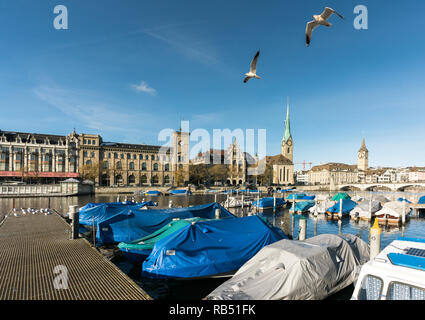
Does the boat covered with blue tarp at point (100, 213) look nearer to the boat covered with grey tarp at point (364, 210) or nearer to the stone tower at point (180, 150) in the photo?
the boat covered with grey tarp at point (364, 210)

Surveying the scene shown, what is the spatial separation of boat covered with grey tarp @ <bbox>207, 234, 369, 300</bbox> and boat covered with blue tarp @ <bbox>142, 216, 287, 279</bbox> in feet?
9.23

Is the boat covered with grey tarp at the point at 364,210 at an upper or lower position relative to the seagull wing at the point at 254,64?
lower

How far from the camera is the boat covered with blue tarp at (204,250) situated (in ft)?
40.1

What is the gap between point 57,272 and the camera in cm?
1105

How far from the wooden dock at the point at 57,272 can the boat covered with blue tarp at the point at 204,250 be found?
2.04 m

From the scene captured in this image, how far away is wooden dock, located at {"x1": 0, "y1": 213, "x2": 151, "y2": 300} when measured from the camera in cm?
906

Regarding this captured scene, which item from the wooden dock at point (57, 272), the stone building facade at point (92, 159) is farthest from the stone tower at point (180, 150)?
the wooden dock at point (57, 272)

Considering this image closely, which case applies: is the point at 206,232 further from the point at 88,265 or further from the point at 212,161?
the point at 212,161

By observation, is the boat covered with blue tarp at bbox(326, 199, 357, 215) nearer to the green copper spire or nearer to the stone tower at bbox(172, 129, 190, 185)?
the stone tower at bbox(172, 129, 190, 185)

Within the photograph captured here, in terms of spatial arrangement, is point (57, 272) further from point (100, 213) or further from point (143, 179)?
point (143, 179)

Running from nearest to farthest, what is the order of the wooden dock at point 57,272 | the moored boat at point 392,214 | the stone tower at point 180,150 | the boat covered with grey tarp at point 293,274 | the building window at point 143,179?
the boat covered with grey tarp at point 293,274, the wooden dock at point 57,272, the moored boat at point 392,214, the building window at point 143,179, the stone tower at point 180,150

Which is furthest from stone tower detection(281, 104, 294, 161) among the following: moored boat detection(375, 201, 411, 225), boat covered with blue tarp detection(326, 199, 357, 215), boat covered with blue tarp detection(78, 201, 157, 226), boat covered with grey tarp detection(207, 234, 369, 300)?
boat covered with grey tarp detection(207, 234, 369, 300)

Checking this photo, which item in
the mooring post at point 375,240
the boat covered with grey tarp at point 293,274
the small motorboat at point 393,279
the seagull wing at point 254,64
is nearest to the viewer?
the small motorboat at point 393,279
